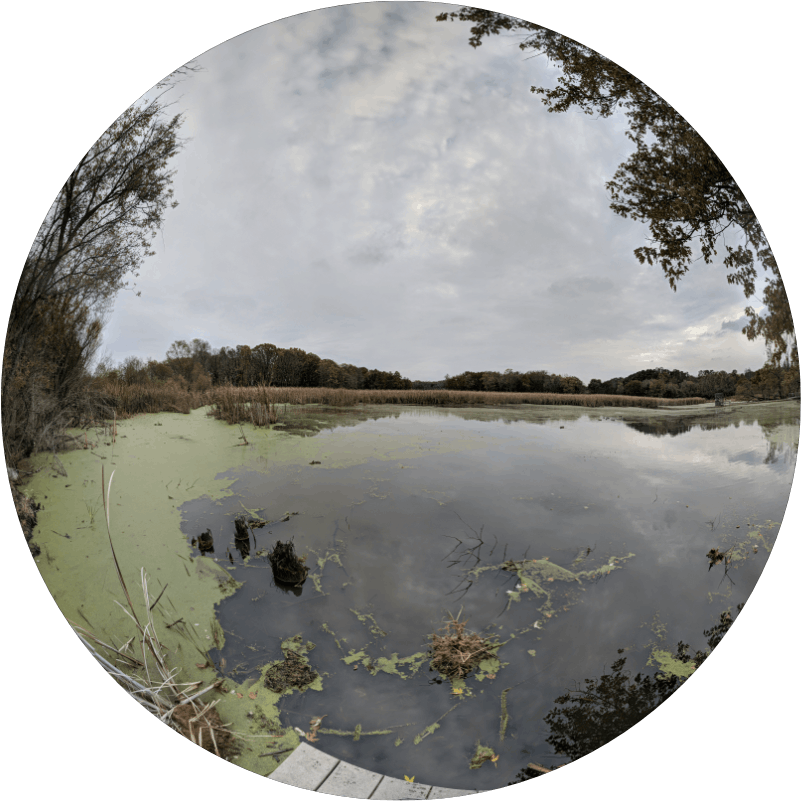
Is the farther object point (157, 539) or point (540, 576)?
point (157, 539)

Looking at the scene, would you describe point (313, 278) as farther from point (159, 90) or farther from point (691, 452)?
point (691, 452)

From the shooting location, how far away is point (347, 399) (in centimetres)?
521

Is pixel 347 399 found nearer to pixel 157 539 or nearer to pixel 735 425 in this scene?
pixel 157 539

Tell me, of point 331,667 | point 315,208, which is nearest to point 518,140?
point 315,208

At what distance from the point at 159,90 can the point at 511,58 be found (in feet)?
13.1

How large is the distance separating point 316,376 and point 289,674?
2.86m

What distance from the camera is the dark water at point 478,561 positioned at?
14.4 ft

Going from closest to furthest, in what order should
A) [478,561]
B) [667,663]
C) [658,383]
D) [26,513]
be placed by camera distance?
[478,561], [667,663], [658,383], [26,513]

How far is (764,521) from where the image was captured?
5.50 metres

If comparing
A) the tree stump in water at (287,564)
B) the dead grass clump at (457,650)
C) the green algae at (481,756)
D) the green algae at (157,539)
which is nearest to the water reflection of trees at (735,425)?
the dead grass clump at (457,650)

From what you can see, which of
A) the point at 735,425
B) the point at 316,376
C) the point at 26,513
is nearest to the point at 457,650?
the point at 316,376

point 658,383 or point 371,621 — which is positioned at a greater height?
point 658,383

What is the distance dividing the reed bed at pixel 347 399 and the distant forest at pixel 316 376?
0.06 meters

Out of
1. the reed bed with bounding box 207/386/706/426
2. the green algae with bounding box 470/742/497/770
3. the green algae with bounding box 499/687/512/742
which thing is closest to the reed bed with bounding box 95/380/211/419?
the reed bed with bounding box 207/386/706/426
